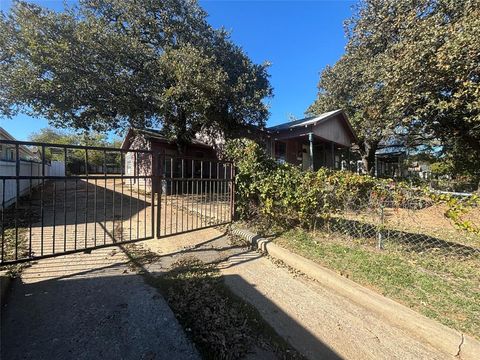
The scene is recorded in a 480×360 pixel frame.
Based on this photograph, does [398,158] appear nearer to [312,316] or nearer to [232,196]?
[232,196]

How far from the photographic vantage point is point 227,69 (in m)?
12.6

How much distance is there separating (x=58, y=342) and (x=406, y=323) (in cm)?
338

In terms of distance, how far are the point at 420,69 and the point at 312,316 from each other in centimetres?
1062

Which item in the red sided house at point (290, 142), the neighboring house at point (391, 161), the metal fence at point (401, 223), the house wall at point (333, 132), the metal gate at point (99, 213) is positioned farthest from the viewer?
the neighboring house at point (391, 161)

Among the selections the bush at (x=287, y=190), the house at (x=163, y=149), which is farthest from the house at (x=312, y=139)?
the bush at (x=287, y=190)

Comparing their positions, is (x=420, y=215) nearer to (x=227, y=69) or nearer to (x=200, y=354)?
(x=200, y=354)

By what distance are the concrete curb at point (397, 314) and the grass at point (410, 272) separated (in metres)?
0.13

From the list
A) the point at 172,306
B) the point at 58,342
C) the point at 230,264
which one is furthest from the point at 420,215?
the point at 58,342

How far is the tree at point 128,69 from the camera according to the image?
982 centimetres

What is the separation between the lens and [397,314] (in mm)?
2861

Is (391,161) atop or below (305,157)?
atop

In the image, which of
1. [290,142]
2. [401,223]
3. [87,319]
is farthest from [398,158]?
[87,319]

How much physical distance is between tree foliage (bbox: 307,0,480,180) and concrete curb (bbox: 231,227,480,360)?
→ 9018 millimetres

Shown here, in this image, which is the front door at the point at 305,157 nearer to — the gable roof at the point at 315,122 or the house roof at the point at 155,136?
the gable roof at the point at 315,122
